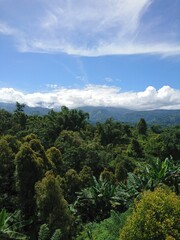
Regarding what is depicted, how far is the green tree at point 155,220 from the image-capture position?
1659cm

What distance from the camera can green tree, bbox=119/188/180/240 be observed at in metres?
16.6

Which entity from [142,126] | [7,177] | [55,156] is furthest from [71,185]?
[142,126]

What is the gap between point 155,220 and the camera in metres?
16.8

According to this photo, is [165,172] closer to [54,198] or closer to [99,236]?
[99,236]

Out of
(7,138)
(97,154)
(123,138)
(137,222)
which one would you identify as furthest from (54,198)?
(123,138)

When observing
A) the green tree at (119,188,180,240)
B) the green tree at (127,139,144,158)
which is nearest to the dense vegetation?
the green tree at (119,188,180,240)

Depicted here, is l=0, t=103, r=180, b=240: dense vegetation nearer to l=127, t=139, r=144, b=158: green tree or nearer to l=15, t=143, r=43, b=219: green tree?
l=15, t=143, r=43, b=219: green tree

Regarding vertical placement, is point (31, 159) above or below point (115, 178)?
above

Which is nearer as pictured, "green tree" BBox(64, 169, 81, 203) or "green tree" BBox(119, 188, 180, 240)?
"green tree" BBox(119, 188, 180, 240)

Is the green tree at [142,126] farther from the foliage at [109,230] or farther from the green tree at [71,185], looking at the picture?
the foliage at [109,230]

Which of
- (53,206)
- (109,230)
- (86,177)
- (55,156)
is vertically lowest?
(109,230)

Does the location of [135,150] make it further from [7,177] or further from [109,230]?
[109,230]

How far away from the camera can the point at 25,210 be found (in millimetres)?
23922

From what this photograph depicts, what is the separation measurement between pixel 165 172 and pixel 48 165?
9.23 meters
